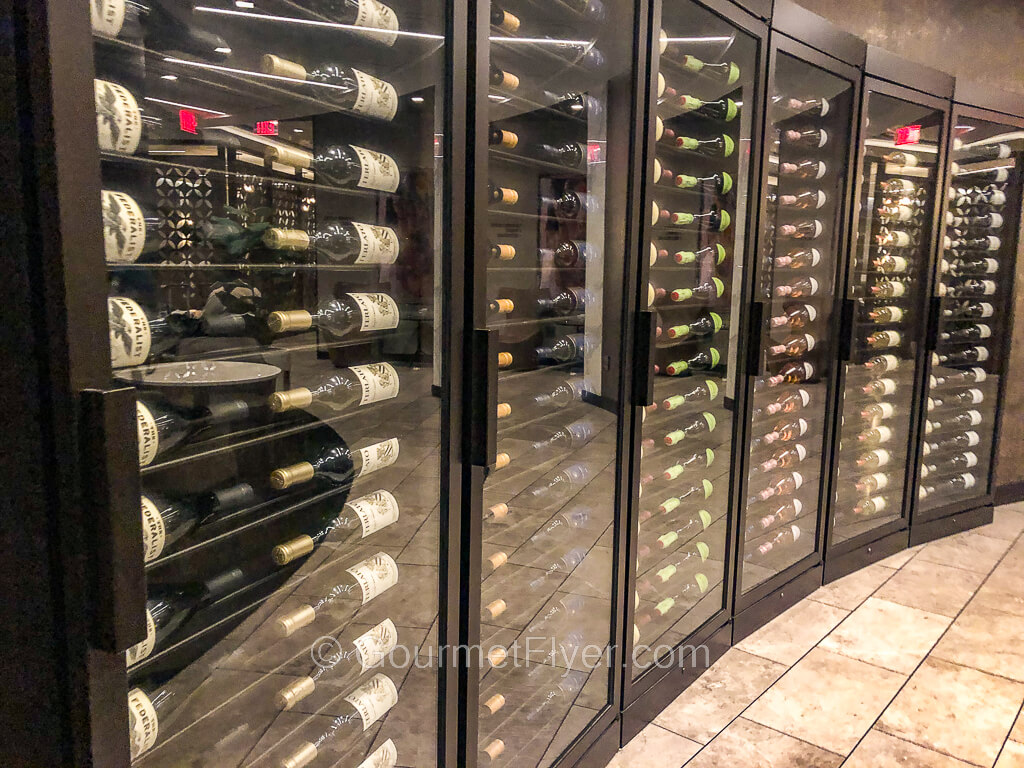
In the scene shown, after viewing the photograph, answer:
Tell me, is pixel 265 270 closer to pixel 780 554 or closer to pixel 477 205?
pixel 477 205

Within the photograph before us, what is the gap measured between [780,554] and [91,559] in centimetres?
285

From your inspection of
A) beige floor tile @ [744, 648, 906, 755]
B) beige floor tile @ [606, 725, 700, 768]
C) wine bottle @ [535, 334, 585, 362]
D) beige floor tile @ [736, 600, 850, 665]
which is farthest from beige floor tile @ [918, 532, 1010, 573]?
wine bottle @ [535, 334, 585, 362]

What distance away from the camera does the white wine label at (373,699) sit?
143 centimetres

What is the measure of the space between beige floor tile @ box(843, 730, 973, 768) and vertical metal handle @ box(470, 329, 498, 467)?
1.54 metres

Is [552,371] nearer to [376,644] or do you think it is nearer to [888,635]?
[376,644]

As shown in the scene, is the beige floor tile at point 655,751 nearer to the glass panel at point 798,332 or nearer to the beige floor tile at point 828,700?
the beige floor tile at point 828,700

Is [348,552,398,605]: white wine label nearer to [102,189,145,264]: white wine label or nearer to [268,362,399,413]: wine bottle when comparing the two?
[268,362,399,413]: wine bottle

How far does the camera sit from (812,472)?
3.15 m

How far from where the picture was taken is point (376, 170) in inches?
52.2

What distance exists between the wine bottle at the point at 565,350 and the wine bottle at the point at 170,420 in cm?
87

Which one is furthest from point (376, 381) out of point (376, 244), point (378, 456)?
point (376, 244)

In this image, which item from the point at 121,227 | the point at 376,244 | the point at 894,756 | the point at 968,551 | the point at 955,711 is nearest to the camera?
the point at 121,227

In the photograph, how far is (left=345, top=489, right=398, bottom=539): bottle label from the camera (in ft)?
4.60

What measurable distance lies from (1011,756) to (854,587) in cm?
116
